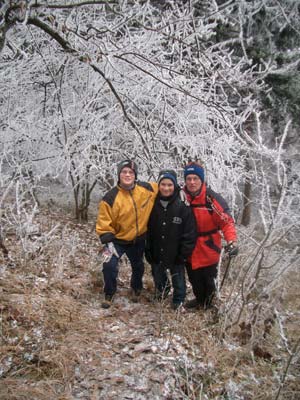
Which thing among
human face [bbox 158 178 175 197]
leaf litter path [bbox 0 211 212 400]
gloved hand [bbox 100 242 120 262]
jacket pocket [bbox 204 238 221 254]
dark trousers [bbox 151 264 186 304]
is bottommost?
leaf litter path [bbox 0 211 212 400]

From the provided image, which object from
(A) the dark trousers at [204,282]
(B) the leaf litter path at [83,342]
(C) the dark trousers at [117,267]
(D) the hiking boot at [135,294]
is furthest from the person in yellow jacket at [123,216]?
(A) the dark trousers at [204,282]

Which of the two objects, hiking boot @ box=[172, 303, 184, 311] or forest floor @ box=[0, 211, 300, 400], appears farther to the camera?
hiking boot @ box=[172, 303, 184, 311]

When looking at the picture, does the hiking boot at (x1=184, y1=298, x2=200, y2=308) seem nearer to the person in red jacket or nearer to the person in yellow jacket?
the person in red jacket

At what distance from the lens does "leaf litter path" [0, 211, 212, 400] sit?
2.89 meters

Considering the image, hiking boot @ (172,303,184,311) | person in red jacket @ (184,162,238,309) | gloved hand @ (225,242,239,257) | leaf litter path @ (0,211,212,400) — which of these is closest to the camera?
leaf litter path @ (0,211,212,400)

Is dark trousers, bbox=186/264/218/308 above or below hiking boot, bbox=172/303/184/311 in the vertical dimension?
above

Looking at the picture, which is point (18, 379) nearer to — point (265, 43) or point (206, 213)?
point (206, 213)

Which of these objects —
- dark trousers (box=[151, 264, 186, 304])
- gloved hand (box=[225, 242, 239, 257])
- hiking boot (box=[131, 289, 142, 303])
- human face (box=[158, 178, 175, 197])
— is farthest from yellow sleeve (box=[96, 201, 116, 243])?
gloved hand (box=[225, 242, 239, 257])

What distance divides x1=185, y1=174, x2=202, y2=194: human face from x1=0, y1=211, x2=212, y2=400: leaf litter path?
4.03 feet

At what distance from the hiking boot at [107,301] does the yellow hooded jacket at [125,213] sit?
0.69 metres

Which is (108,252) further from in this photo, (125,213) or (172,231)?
(172,231)

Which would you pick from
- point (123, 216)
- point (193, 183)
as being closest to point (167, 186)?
point (193, 183)

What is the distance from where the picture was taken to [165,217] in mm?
4105

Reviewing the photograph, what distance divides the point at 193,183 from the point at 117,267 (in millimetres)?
1264
